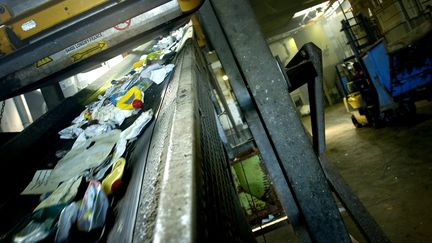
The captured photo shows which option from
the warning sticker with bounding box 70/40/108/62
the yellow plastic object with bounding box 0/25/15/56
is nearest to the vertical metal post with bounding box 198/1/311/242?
the warning sticker with bounding box 70/40/108/62

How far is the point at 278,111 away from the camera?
144cm

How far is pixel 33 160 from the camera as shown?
211 centimetres

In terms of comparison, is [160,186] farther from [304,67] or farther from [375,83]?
[375,83]

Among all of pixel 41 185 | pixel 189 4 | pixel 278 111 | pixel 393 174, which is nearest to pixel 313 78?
pixel 278 111

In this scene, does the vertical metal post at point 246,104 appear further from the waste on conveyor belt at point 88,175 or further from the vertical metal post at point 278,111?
the waste on conveyor belt at point 88,175

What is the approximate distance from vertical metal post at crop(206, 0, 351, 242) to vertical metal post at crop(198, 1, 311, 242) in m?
0.10

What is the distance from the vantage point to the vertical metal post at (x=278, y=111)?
4.70ft

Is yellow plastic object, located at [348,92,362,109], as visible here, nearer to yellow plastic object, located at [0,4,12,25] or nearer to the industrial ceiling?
the industrial ceiling

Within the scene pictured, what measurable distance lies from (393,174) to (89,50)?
4544 millimetres

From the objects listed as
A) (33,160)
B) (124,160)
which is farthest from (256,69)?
(33,160)

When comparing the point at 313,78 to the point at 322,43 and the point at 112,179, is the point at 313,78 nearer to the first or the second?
the point at 112,179

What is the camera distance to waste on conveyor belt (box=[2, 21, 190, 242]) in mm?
840

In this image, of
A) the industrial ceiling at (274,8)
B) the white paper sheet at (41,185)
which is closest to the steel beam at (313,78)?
the white paper sheet at (41,185)

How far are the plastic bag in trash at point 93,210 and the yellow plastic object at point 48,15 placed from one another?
166cm
